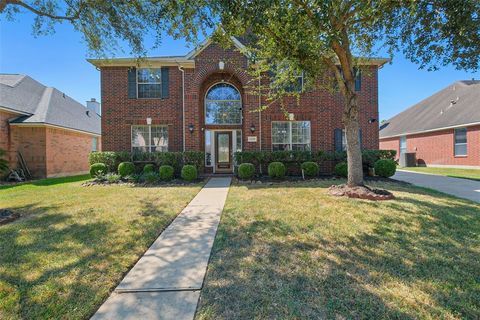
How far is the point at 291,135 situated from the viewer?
39.3 ft

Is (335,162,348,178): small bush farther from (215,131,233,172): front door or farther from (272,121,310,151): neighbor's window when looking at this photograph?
(215,131,233,172): front door

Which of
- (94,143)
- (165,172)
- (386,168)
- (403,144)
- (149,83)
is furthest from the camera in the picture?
(403,144)

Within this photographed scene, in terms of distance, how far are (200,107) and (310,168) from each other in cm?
654

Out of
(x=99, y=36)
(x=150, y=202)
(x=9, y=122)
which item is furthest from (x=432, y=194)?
(x=9, y=122)

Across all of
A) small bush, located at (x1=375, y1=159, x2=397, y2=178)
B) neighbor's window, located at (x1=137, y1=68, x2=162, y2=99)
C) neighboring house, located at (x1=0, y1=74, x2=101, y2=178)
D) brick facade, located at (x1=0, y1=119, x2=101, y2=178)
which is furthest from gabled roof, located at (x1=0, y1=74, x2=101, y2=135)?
small bush, located at (x1=375, y1=159, x2=397, y2=178)

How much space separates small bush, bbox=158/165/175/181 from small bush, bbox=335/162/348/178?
7.66 m

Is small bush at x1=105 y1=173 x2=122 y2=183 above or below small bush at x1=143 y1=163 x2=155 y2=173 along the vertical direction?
below

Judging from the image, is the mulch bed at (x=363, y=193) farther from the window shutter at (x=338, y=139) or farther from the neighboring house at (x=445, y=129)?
the neighboring house at (x=445, y=129)

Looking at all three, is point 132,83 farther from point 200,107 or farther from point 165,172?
point 165,172

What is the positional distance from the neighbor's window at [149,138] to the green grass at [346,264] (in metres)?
7.98

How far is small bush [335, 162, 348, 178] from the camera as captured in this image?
10.5 m

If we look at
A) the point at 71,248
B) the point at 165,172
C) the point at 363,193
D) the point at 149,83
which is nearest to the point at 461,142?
the point at 363,193

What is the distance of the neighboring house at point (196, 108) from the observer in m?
11.6

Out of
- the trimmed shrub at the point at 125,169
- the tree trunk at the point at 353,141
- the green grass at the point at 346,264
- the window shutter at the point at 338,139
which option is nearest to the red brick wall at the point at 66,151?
the trimmed shrub at the point at 125,169
